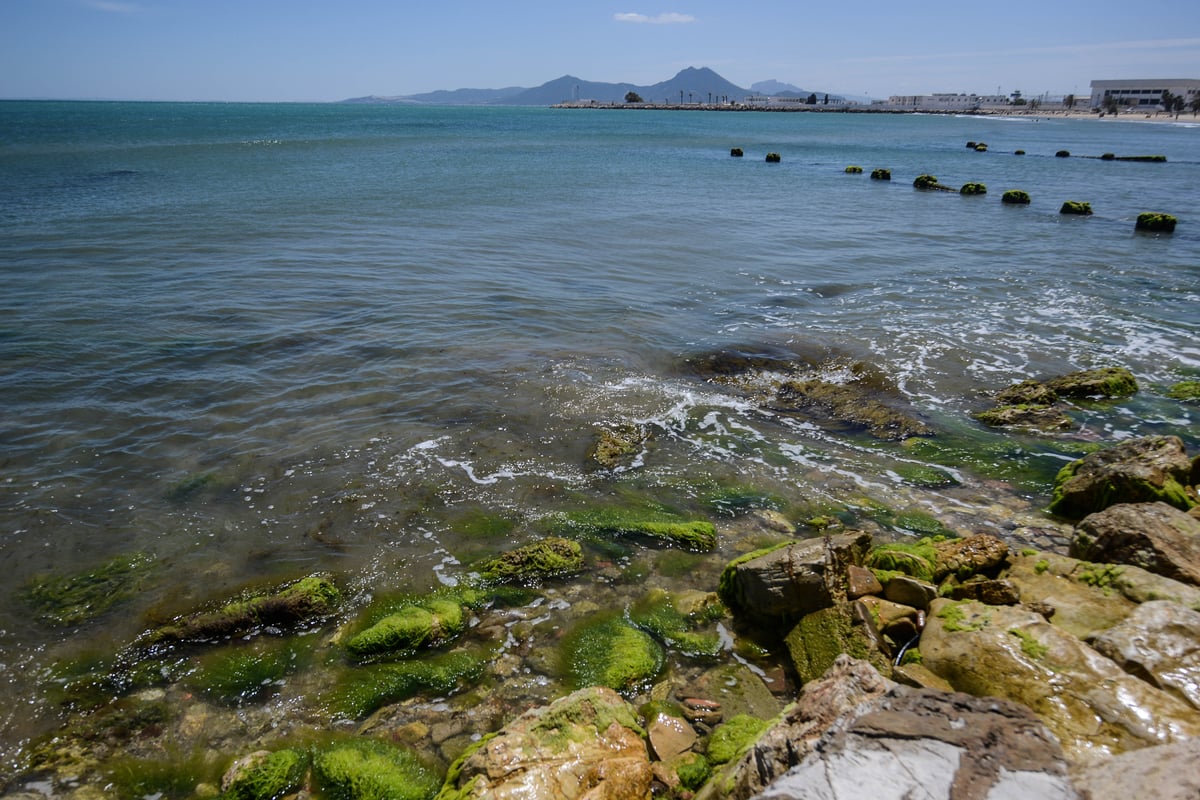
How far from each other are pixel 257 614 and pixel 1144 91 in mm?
235307

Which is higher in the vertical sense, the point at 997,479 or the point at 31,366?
the point at 31,366

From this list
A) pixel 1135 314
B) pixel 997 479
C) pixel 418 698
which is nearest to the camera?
pixel 418 698

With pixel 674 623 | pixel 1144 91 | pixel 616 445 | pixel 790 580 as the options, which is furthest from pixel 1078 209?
pixel 1144 91

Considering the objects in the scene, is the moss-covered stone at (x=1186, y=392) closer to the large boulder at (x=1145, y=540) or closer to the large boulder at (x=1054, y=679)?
the large boulder at (x=1145, y=540)

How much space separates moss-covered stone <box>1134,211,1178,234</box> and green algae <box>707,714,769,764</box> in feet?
104

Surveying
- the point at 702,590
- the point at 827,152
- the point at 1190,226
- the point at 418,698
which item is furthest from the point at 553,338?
the point at 827,152

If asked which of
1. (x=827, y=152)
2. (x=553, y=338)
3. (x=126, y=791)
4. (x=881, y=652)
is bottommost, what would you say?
(x=126, y=791)

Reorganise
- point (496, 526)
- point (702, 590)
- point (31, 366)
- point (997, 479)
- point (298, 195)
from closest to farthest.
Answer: point (702, 590), point (496, 526), point (997, 479), point (31, 366), point (298, 195)

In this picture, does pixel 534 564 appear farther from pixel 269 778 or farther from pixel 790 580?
pixel 269 778

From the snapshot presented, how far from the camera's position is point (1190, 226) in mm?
27469

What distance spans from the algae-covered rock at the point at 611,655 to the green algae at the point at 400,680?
2.84 feet

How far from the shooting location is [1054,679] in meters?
4.37

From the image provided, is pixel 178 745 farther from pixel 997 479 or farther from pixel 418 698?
pixel 997 479

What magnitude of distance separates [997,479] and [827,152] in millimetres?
64997
